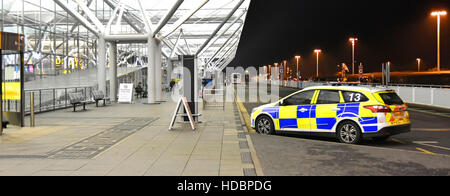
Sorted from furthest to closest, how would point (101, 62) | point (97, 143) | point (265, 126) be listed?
point (101, 62), point (265, 126), point (97, 143)

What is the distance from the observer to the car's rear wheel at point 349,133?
9.36 m

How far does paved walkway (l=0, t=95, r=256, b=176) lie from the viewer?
671 cm

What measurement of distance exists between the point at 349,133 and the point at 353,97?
2.69 feet

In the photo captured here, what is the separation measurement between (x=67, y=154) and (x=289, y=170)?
431cm

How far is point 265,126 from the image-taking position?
11.4 meters

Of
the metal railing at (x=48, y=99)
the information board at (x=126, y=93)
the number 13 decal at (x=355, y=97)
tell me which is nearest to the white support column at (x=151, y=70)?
the information board at (x=126, y=93)

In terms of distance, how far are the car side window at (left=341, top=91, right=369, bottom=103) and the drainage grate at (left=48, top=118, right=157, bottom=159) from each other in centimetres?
541

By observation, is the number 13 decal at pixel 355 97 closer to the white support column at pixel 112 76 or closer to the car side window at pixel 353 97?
the car side window at pixel 353 97

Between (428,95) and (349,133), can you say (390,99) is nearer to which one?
(349,133)

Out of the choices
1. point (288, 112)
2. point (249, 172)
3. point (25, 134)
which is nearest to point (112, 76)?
point (25, 134)

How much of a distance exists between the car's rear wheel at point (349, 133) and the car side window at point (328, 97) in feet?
1.95
